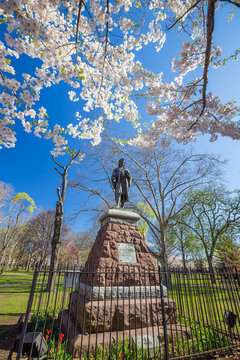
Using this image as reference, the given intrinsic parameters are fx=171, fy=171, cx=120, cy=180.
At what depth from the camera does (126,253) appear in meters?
4.98

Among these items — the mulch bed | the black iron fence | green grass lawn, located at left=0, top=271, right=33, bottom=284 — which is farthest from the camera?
green grass lawn, located at left=0, top=271, right=33, bottom=284

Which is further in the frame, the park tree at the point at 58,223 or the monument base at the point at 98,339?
the park tree at the point at 58,223

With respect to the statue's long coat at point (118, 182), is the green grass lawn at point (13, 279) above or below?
below

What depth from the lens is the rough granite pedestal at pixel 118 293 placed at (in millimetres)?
3572

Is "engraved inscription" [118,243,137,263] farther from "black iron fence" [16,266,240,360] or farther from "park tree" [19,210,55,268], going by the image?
"park tree" [19,210,55,268]


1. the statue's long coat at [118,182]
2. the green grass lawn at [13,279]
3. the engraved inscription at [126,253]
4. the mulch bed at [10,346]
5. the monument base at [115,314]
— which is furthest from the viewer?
the green grass lawn at [13,279]

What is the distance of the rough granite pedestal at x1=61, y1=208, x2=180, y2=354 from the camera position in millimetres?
3572

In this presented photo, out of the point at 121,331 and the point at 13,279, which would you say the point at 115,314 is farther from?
the point at 13,279

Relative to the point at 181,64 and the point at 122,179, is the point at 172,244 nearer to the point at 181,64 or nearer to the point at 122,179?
the point at 122,179

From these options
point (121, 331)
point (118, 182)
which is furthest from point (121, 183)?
point (121, 331)

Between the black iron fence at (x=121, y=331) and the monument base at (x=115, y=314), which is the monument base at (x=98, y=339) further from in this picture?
the monument base at (x=115, y=314)

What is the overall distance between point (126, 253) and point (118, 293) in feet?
4.10

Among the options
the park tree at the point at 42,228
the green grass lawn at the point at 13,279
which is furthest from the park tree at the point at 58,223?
the park tree at the point at 42,228

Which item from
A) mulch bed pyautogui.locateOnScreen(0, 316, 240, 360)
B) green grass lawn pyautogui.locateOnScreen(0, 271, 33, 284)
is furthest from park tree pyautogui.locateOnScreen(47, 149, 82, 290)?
green grass lawn pyautogui.locateOnScreen(0, 271, 33, 284)
